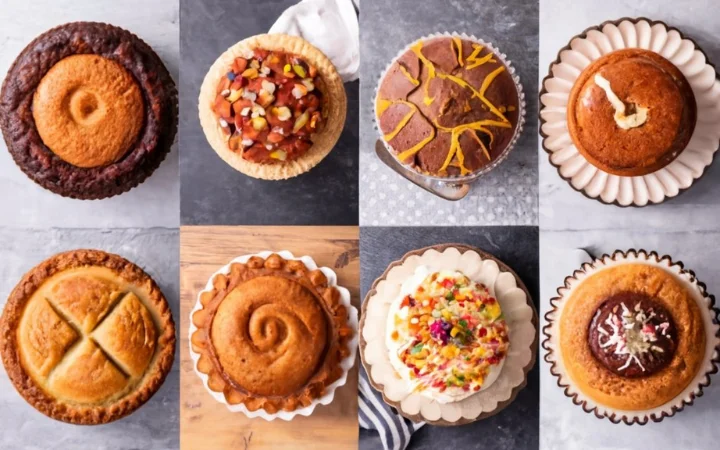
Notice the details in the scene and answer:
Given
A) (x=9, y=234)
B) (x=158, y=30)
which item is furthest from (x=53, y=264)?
(x=158, y=30)

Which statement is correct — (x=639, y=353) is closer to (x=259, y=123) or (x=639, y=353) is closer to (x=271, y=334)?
(x=271, y=334)

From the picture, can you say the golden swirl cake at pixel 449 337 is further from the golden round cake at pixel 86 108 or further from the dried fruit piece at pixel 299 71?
the golden round cake at pixel 86 108

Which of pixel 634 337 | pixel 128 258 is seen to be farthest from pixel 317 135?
pixel 634 337

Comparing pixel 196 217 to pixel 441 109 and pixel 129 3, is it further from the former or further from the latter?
pixel 441 109

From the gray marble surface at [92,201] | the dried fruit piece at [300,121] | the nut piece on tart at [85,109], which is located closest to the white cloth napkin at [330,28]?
the dried fruit piece at [300,121]

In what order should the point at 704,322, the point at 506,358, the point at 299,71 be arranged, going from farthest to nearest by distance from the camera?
1. the point at 506,358
2. the point at 299,71
3. the point at 704,322

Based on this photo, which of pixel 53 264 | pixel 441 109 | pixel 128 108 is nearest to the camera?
pixel 441 109
